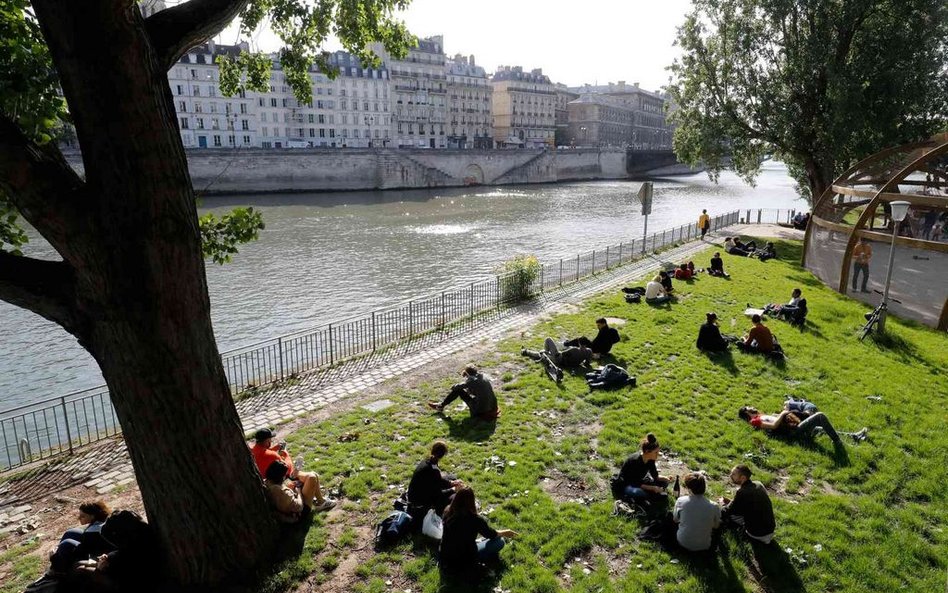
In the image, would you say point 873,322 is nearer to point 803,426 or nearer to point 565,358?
point 803,426

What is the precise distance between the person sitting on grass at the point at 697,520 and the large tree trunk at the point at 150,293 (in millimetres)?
4583

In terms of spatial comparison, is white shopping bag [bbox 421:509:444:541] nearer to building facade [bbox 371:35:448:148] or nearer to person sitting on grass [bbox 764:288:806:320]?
person sitting on grass [bbox 764:288:806:320]

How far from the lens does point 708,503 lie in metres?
6.29

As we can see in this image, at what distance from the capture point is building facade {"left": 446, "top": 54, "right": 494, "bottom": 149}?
106m

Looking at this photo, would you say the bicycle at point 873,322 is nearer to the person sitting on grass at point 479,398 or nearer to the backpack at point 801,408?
the backpack at point 801,408

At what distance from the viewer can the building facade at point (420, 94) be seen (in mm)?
96713

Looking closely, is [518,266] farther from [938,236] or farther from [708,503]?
[938,236]

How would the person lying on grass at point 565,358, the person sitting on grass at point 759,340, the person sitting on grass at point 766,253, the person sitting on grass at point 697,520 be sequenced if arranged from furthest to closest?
the person sitting on grass at point 766,253
the person sitting on grass at point 759,340
the person lying on grass at point 565,358
the person sitting on grass at point 697,520

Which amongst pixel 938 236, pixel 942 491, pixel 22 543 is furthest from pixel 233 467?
pixel 938 236

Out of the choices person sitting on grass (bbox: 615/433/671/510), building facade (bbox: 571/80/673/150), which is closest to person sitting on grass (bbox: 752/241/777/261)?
person sitting on grass (bbox: 615/433/671/510)

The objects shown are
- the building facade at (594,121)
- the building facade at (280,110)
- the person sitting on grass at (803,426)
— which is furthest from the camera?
the building facade at (594,121)

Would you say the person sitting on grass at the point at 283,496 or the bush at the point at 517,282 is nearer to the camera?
the person sitting on grass at the point at 283,496

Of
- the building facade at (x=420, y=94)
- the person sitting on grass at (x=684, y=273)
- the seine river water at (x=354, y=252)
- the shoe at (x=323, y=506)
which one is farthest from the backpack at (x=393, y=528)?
the building facade at (x=420, y=94)

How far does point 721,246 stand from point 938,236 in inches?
332
